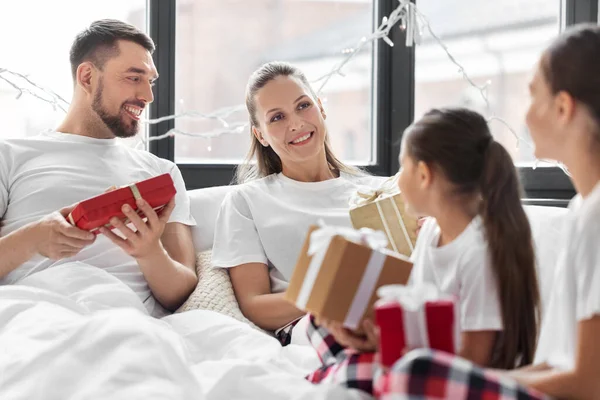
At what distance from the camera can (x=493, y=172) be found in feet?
3.77

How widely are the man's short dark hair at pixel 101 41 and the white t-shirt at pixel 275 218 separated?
50cm

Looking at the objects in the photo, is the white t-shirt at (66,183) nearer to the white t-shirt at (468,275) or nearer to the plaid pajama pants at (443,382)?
the white t-shirt at (468,275)

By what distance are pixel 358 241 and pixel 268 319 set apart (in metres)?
0.66

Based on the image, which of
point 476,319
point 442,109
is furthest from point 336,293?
point 442,109

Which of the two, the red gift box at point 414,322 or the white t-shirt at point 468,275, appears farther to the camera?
the white t-shirt at point 468,275

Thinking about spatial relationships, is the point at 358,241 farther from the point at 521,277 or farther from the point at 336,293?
the point at 521,277

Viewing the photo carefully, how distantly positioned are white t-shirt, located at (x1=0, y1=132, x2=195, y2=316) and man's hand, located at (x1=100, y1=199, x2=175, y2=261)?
0.43ft

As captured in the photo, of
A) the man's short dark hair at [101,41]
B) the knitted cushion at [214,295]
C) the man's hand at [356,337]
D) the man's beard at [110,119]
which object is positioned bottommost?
the knitted cushion at [214,295]

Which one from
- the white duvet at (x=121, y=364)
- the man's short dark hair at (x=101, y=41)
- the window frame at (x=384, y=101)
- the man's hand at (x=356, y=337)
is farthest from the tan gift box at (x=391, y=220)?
the window frame at (x=384, y=101)

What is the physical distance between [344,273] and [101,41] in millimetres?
1183

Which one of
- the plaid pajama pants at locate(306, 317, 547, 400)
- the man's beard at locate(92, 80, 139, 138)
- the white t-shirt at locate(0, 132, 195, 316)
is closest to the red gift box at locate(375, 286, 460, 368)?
the plaid pajama pants at locate(306, 317, 547, 400)

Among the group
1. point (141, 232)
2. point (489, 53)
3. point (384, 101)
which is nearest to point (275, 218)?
point (141, 232)

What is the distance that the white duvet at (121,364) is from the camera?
1.05m

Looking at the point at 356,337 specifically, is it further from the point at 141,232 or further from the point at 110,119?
the point at 110,119
